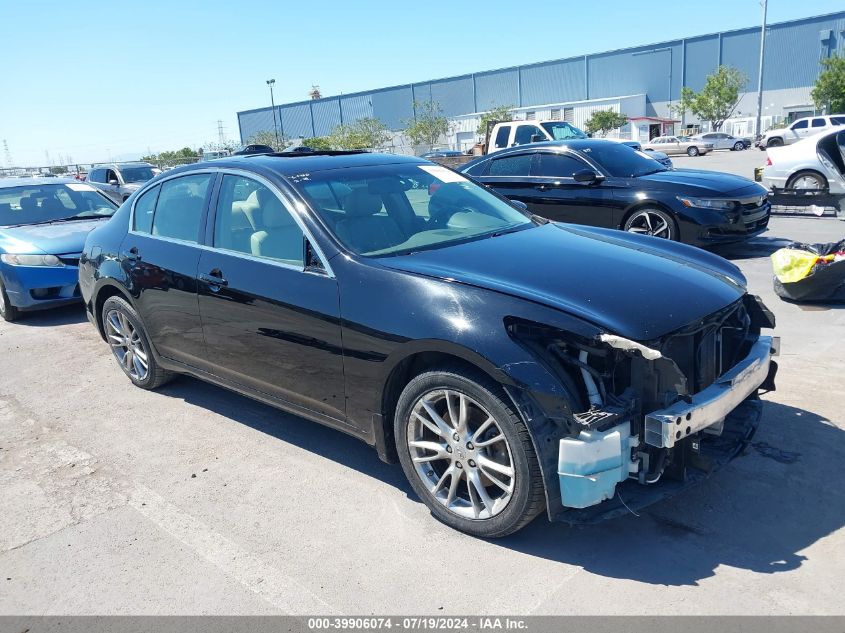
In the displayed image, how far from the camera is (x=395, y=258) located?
3.58m

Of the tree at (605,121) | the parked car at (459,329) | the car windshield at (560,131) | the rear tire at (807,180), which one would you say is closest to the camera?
the parked car at (459,329)

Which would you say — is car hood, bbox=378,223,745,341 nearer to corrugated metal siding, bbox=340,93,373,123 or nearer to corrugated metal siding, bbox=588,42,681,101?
corrugated metal siding, bbox=588,42,681,101

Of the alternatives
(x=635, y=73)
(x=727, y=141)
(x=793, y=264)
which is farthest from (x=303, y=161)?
(x=635, y=73)

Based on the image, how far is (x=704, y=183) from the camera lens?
346 inches

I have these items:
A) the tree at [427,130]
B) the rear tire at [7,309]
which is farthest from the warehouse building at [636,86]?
the rear tire at [7,309]

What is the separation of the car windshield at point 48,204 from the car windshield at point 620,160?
6.66 m

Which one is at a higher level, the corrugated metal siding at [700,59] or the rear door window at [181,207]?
the corrugated metal siding at [700,59]

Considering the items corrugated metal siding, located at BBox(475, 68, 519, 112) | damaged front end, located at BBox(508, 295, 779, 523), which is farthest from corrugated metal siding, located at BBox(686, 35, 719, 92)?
damaged front end, located at BBox(508, 295, 779, 523)

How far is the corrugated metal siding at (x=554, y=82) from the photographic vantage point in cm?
8381

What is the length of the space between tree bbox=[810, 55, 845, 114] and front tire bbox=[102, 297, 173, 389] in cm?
6158

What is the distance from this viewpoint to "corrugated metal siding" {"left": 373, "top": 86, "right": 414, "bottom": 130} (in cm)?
9356

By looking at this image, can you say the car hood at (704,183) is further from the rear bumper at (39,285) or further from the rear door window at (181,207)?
the rear bumper at (39,285)

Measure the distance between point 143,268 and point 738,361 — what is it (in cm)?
389

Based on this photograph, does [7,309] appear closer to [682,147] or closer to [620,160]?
[620,160]
